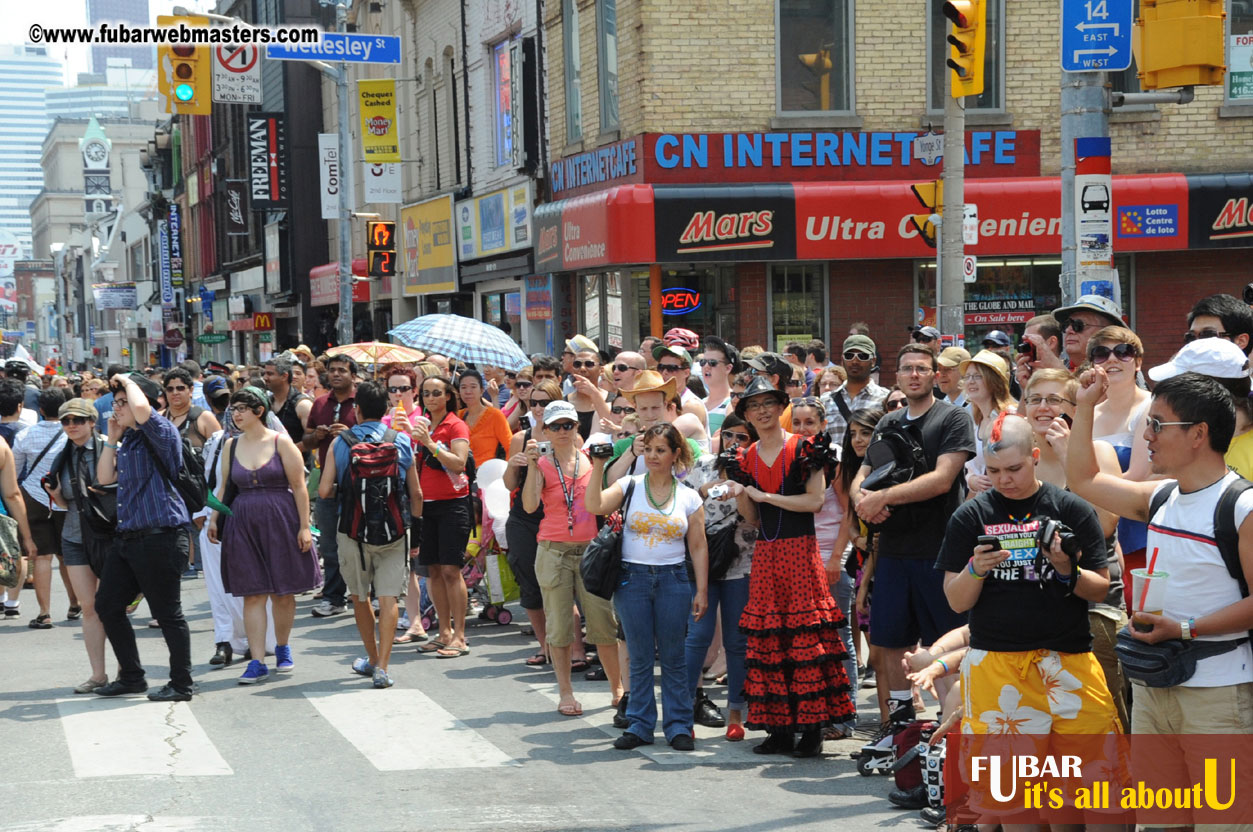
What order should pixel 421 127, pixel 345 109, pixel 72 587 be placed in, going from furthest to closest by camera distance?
pixel 421 127
pixel 345 109
pixel 72 587

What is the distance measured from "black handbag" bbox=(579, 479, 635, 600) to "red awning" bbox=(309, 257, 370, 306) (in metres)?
28.9

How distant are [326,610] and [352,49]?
10.1 m

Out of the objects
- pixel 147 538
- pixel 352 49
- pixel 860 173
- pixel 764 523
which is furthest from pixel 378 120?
pixel 764 523

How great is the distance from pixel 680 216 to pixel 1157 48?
1019cm

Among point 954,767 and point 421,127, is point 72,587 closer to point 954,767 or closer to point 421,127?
point 954,767

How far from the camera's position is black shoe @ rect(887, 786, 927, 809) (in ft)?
21.9

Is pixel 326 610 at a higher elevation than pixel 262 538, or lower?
lower

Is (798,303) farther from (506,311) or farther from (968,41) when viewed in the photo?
(506,311)

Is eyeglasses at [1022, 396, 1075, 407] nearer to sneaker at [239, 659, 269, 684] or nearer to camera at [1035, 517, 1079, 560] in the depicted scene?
camera at [1035, 517, 1079, 560]

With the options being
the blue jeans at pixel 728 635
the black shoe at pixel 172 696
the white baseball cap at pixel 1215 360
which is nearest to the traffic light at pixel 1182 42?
the white baseball cap at pixel 1215 360

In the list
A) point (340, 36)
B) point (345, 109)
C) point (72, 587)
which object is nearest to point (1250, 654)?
point (72, 587)

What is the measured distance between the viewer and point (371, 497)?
9.55 m

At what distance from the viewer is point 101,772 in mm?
7406

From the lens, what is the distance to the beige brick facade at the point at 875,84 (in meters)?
19.3
